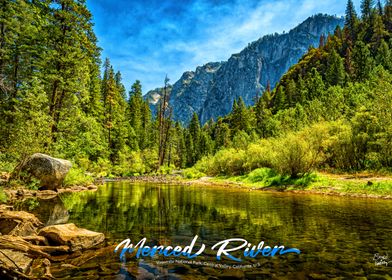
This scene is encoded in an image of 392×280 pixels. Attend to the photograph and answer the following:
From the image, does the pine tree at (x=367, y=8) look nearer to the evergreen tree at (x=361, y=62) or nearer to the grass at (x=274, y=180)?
the evergreen tree at (x=361, y=62)

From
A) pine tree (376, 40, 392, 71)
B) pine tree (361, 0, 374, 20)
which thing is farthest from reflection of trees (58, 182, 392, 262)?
pine tree (361, 0, 374, 20)

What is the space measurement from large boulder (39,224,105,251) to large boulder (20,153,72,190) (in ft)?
40.3

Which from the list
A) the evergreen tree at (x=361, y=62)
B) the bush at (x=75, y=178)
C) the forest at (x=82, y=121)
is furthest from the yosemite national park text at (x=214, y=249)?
the evergreen tree at (x=361, y=62)

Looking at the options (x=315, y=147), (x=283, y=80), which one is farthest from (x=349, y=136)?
(x=283, y=80)

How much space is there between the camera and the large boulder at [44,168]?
58.2 ft

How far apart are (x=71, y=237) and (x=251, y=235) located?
205 inches

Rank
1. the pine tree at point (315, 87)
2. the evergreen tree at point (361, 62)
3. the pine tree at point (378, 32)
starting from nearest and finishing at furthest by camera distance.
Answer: the evergreen tree at point (361, 62) → the pine tree at point (315, 87) → the pine tree at point (378, 32)

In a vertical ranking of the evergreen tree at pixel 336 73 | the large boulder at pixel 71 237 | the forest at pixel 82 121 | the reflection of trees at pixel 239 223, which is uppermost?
the evergreen tree at pixel 336 73

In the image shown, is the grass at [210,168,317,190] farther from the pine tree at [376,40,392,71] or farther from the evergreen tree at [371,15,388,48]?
the evergreen tree at [371,15,388,48]

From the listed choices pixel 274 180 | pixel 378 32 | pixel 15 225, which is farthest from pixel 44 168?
pixel 378 32

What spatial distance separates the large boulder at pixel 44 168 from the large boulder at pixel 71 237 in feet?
40.3

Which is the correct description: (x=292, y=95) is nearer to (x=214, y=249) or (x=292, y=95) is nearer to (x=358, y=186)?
(x=358, y=186)

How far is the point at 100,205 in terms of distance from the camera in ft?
46.4

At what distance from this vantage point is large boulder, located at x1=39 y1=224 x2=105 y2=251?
22.1 ft
